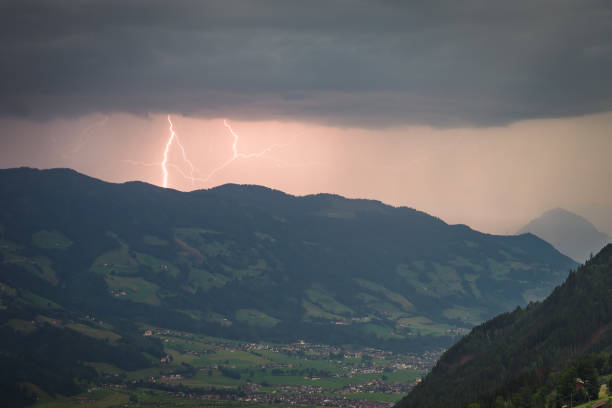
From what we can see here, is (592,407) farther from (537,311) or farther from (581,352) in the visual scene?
(537,311)

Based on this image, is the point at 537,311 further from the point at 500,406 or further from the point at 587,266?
the point at 500,406

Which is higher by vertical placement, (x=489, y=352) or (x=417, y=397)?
(x=489, y=352)

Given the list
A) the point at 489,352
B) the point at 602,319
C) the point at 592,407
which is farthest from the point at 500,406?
the point at 489,352

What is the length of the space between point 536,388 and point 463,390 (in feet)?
141

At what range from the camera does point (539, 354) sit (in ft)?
535

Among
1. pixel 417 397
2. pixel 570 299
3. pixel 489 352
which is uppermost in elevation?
pixel 570 299

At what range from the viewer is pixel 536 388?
12338 cm

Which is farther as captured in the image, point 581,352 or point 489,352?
point 489,352

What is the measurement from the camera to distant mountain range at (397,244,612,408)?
124375 millimetres

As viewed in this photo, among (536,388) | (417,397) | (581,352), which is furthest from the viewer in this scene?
(417,397)

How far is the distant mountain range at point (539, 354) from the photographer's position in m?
124

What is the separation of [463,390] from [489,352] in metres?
23.3

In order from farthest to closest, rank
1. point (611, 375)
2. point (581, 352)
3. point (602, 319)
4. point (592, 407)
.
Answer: point (602, 319)
point (581, 352)
point (611, 375)
point (592, 407)

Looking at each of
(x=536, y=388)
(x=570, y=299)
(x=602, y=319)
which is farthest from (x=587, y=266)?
(x=536, y=388)
